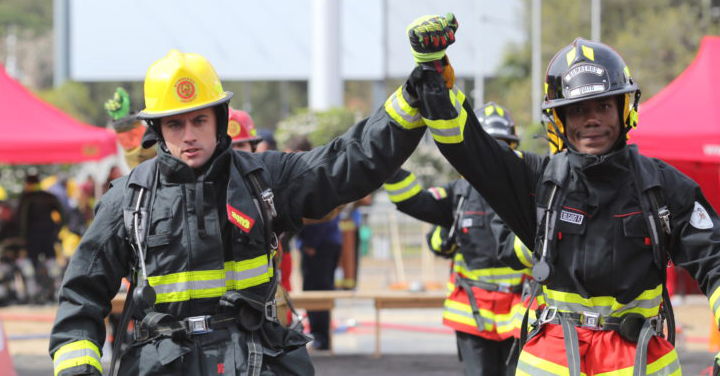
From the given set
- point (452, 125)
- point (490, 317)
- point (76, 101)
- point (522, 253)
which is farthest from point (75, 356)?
point (76, 101)

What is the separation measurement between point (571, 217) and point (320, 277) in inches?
299

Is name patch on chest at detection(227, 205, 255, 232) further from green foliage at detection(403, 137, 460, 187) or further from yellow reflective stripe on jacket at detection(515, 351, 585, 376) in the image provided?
green foliage at detection(403, 137, 460, 187)

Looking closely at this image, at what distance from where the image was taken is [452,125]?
3877mm

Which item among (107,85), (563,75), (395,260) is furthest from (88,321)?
(107,85)

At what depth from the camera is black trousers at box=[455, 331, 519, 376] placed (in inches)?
254

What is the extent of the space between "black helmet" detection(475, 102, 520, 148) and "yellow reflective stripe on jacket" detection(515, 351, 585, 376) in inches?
114

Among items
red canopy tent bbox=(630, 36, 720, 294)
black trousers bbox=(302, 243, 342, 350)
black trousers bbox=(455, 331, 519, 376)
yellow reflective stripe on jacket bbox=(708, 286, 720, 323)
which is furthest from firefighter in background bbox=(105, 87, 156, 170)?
red canopy tent bbox=(630, 36, 720, 294)

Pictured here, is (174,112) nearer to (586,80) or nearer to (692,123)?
(586,80)

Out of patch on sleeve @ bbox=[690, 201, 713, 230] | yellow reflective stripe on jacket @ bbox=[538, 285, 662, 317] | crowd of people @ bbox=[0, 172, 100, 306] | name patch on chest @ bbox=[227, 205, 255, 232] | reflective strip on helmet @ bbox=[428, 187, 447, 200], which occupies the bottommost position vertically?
crowd of people @ bbox=[0, 172, 100, 306]

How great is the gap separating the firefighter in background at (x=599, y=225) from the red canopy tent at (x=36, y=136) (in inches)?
374

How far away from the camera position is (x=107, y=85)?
51.3 meters

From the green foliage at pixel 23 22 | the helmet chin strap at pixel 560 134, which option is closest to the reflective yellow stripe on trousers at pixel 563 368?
the helmet chin strap at pixel 560 134

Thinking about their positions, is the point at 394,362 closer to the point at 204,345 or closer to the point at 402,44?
the point at 204,345

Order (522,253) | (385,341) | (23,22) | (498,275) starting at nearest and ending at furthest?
(522,253) → (498,275) → (385,341) → (23,22)
